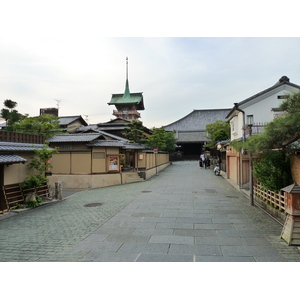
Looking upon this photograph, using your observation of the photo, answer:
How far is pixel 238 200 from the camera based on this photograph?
1080cm

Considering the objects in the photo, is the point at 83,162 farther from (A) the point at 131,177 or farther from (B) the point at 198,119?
(B) the point at 198,119

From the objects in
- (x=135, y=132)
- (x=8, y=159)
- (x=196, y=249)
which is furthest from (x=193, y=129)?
(x=196, y=249)

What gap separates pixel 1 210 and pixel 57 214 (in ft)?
7.53

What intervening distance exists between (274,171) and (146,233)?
5.41m

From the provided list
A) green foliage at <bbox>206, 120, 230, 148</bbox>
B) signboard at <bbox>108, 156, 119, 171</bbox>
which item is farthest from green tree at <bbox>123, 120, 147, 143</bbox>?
green foliage at <bbox>206, 120, 230, 148</bbox>

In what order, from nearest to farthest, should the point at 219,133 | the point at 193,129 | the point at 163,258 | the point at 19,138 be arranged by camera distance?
the point at 163,258, the point at 19,138, the point at 219,133, the point at 193,129

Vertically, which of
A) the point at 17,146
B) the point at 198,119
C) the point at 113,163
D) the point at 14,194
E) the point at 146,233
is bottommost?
the point at 146,233

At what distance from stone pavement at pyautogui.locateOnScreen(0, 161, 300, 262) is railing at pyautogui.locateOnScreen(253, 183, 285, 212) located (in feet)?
1.80

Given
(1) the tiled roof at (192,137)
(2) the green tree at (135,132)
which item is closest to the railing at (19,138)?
(2) the green tree at (135,132)

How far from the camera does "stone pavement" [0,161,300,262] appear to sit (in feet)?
16.2

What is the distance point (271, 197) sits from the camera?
8398 millimetres

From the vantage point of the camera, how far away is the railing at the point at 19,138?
949 centimetres

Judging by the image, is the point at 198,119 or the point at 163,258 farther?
the point at 198,119

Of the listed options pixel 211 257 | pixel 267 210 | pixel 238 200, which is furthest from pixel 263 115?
pixel 211 257
